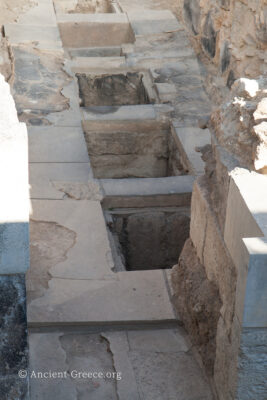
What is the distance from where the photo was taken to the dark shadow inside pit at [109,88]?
7602mm

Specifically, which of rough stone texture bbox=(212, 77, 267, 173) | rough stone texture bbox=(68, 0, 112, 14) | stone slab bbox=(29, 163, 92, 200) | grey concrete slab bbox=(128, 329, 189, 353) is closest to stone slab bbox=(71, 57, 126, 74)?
rough stone texture bbox=(68, 0, 112, 14)

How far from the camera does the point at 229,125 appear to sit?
128 inches

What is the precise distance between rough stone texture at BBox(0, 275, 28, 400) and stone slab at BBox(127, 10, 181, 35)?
6.56 metres

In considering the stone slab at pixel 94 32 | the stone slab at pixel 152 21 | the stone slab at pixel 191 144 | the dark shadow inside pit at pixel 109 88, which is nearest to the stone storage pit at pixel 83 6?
the stone slab at pixel 152 21

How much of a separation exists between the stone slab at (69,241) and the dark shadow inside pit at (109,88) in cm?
293

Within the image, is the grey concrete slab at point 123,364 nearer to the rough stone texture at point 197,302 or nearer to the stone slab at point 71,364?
the stone slab at point 71,364

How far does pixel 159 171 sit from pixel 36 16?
12.2ft

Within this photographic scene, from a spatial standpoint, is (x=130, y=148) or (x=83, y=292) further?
(x=130, y=148)

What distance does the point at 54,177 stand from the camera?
5.38 metres

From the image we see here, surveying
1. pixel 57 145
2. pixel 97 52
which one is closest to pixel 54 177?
pixel 57 145

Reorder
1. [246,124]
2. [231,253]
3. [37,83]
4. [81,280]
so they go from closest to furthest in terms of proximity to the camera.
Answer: [231,253]
[246,124]
[81,280]
[37,83]

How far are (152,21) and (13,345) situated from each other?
7095mm

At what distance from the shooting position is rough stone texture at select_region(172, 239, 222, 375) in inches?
131

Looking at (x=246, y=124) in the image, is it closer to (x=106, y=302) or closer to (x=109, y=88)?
(x=106, y=302)
